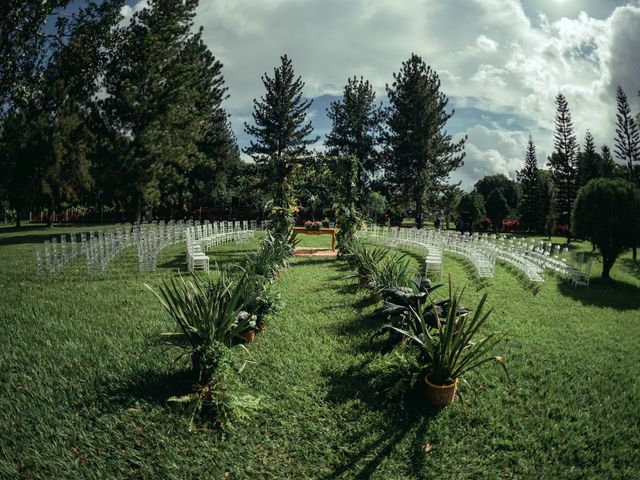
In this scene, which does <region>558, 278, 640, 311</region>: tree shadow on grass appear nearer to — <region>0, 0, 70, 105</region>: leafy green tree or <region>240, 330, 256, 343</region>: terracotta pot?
<region>240, 330, 256, 343</region>: terracotta pot

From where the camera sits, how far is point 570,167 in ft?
124

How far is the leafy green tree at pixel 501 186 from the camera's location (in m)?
67.9

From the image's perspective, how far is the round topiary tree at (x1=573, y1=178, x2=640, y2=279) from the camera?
13.7 meters

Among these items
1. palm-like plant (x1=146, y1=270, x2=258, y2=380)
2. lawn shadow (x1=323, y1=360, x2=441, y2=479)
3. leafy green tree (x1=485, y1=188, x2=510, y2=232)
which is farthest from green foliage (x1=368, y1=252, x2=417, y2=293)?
leafy green tree (x1=485, y1=188, x2=510, y2=232)

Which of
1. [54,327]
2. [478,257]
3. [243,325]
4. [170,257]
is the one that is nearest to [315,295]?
[243,325]

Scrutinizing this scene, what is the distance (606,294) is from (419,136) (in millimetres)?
27855

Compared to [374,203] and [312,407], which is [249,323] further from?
[374,203]

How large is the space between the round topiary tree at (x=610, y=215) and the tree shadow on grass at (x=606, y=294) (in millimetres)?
1194

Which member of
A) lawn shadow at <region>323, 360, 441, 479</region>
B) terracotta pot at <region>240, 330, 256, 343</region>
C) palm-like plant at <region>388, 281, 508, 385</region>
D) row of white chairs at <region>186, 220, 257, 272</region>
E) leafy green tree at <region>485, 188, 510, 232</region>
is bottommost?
lawn shadow at <region>323, 360, 441, 479</region>

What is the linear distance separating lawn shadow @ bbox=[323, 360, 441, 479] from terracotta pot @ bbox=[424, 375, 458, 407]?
9 cm

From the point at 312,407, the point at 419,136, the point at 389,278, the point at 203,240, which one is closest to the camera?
the point at 312,407

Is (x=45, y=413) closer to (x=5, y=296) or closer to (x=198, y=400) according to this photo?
(x=198, y=400)

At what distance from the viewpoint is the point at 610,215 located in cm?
1385

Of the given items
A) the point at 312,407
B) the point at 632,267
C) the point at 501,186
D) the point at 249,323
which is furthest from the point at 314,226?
the point at 501,186
